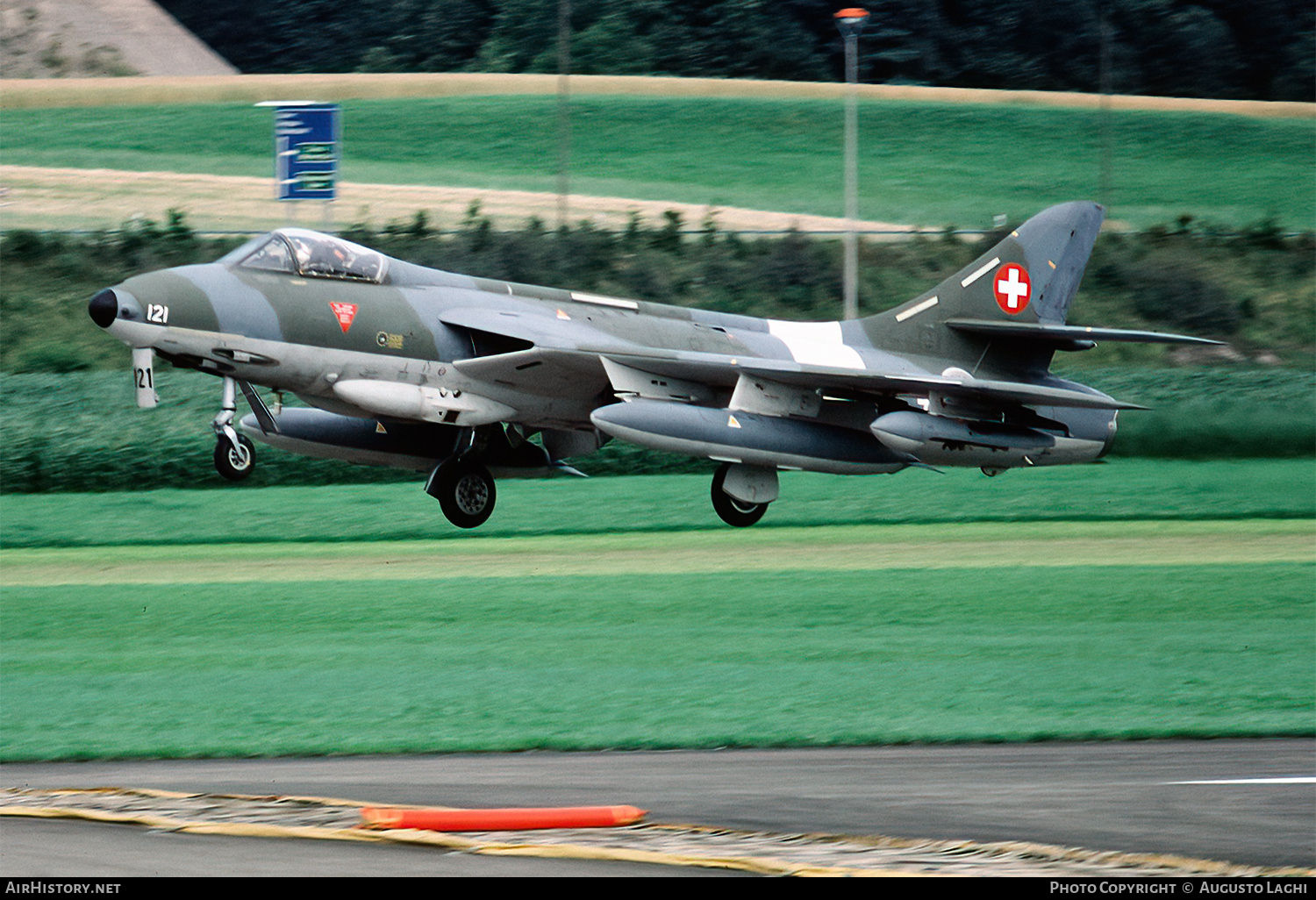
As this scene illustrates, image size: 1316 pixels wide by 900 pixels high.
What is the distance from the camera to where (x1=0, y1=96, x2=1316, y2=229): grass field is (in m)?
54.3

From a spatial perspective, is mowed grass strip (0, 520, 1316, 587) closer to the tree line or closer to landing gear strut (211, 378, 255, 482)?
landing gear strut (211, 378, 255, 482)

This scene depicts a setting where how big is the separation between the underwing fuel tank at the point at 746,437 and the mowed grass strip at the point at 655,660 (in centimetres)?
375

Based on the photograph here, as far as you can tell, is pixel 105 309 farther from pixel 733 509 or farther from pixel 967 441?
pixel 967 441

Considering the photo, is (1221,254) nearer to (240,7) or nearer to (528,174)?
(528,174)

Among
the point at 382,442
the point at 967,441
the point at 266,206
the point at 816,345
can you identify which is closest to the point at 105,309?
the point at 382,442

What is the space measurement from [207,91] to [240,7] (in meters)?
3.46

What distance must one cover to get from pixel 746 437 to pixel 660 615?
8.70 metres

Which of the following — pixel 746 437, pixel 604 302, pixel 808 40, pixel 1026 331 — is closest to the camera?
pixel 746 437

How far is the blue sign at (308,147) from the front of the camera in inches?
1356

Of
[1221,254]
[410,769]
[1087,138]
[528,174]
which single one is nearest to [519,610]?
[410,769]

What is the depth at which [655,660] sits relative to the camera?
26.1m

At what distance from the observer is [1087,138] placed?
61094 millimetres

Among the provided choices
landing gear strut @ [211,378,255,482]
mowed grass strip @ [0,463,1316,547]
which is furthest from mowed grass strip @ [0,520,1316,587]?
landing gear strut @ [211,378,255,482]

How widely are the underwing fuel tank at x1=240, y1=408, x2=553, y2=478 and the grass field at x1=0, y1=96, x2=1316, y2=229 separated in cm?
3276
